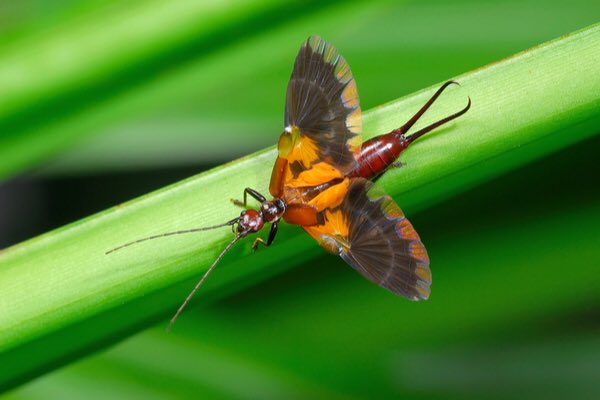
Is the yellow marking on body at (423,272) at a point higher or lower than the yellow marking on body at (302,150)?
lower

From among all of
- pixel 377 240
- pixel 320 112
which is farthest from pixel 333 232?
pixel 320 112

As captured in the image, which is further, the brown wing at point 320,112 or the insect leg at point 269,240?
the brown wing at point 320,112

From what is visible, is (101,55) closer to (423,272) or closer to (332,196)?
(332,196)

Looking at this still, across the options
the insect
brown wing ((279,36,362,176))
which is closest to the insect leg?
the insect

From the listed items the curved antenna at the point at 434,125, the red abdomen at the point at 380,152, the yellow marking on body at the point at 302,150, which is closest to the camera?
the curved antenna at the point at 434,125

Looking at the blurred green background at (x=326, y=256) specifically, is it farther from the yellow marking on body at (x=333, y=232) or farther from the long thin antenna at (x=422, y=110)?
the long thin antenna at (x=422, y=110)

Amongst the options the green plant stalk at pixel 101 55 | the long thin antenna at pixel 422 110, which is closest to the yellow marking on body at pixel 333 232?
the long thin antenna at pixel 422 110

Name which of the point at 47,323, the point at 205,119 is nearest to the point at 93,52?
the point at 205,119

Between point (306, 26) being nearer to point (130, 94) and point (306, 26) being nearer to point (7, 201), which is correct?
point (130, 94)
